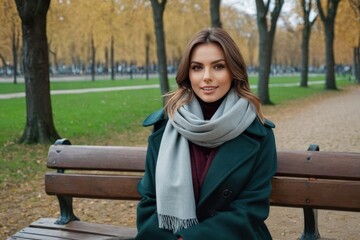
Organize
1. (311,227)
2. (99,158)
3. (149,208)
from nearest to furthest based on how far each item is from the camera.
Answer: (149,208) < (311,227) < (99,158)

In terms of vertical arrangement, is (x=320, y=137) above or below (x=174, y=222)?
below

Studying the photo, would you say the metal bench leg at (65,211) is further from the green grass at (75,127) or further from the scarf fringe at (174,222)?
the green grass at (75,127)

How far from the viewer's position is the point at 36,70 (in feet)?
31.2

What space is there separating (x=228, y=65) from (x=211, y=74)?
0.35 ft

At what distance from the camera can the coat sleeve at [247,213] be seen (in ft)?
8.58

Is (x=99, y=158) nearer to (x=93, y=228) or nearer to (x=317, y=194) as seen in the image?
(x=93, y=228)

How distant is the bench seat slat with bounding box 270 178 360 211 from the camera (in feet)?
9.99

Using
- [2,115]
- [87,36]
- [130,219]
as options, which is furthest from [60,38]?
[130,219]

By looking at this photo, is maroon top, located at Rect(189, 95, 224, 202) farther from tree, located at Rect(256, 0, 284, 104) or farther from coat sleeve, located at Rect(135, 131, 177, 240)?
tree, located at Rect(256, 0, 284, 104)

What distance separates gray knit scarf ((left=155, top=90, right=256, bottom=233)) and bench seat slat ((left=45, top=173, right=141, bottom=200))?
2.56 ft

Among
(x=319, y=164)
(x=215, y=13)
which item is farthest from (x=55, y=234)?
(x=215, y=13)

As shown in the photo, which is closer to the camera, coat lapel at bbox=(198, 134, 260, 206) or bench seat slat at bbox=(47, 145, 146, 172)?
coat lapel at bbox=(198, 134, 260, 206)

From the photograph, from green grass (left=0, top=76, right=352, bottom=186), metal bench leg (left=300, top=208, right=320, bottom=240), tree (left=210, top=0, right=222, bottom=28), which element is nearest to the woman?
metal bench leg (left=300, top=208, right=320, bottom=240)

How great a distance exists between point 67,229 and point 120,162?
0.69 metres
